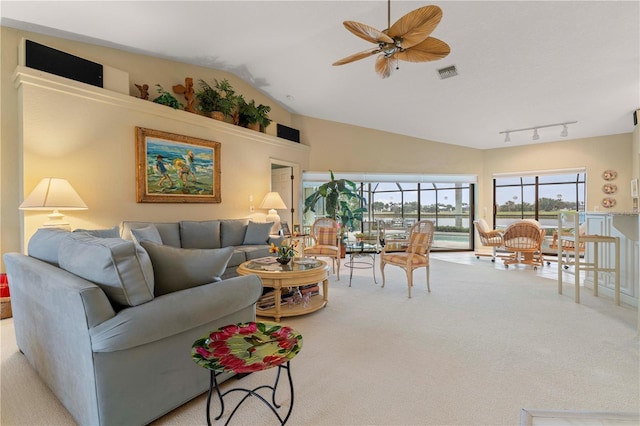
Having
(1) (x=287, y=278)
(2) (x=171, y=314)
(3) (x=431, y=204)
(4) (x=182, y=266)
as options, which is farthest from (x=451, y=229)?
(2) (x=171, y=314)

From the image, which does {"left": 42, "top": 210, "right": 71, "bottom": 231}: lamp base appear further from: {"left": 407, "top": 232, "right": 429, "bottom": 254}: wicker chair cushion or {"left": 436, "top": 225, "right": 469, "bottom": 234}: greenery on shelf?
{"left": 436, "top": 225, "right": 469, "bottom": 234}: greenery on shelf

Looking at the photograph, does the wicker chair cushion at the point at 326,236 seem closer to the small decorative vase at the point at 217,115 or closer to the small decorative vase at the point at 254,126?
the small decorative vase at the point at 254,126

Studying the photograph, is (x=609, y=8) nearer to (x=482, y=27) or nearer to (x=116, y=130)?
(x=482, y=27)

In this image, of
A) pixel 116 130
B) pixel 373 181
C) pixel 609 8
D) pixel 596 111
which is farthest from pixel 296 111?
pixel 596 111

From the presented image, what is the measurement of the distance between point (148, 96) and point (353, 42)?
124 inches

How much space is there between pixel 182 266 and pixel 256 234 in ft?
10.6

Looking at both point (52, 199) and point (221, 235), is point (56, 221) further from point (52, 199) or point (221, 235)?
point (221, 235)

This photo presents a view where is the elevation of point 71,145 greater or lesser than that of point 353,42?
lesser

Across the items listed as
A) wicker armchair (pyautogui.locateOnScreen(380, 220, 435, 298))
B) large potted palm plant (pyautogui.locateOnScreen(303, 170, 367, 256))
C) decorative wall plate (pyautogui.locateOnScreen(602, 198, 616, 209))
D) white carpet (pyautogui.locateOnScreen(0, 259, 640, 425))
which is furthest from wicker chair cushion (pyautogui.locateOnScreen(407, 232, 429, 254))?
decorative wall plate (pyautogui.locateOnScreen(602, 198, 616, 209))

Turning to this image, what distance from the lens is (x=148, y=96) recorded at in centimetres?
449

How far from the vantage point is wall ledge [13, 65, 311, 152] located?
10.8 feet

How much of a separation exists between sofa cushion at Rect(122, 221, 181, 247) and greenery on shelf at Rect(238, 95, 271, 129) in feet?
8.13

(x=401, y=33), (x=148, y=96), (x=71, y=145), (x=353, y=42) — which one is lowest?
(x=71, y=145)

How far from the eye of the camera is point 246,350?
54.1 inches
